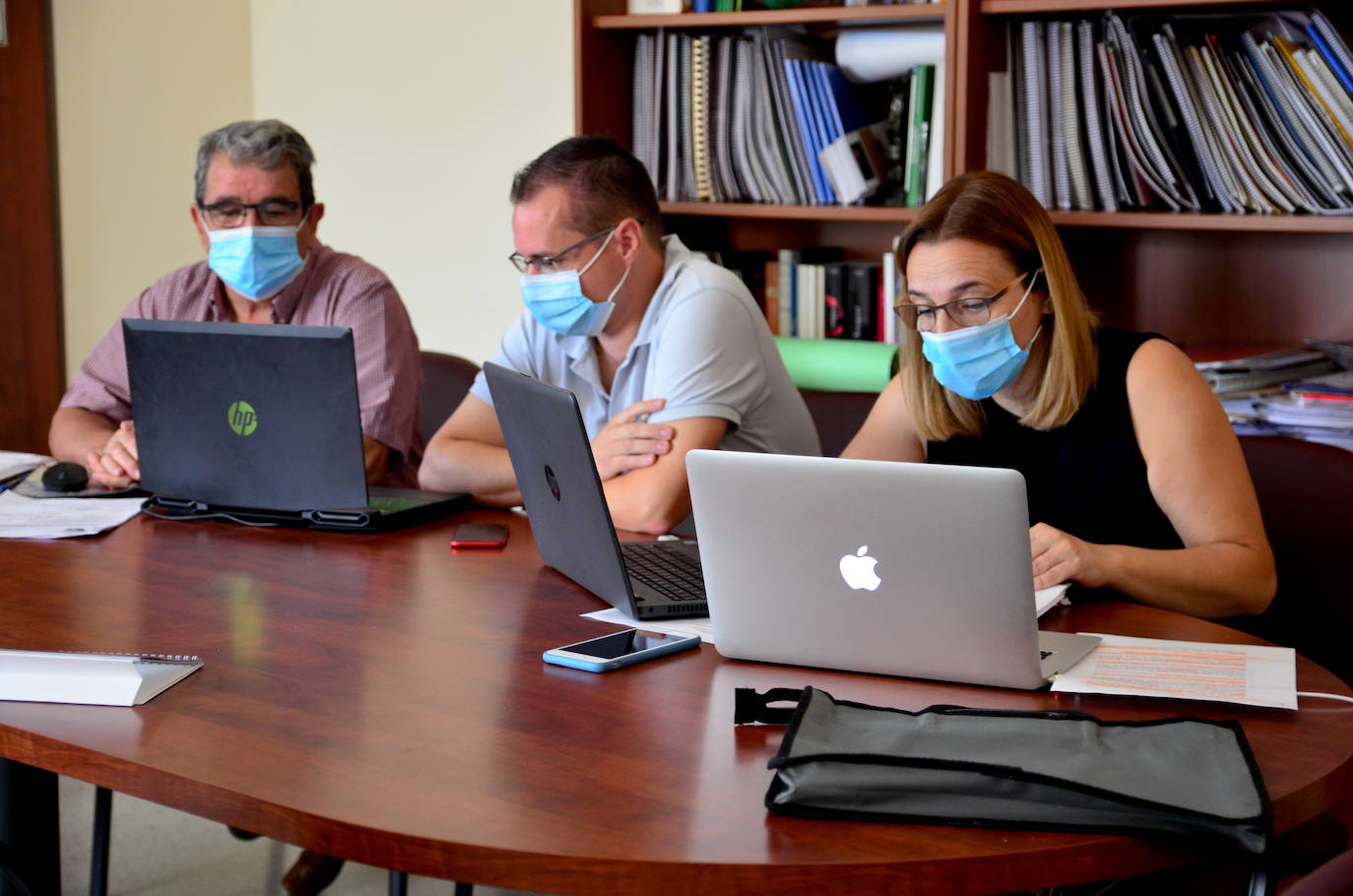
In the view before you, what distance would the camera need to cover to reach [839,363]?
2.72 m

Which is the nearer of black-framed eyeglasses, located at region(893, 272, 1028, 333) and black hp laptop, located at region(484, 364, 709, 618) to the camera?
black hp laptop, located at region(484, 364, 709, 618)

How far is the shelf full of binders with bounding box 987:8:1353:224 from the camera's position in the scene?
231cm

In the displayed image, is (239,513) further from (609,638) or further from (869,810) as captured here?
(869,810)

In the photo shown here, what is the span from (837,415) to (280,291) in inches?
39.0

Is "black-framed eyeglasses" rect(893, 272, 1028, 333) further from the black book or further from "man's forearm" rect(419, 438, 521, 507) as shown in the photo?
the black book

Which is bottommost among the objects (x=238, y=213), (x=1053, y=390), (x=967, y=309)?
(x=1053, y=390)

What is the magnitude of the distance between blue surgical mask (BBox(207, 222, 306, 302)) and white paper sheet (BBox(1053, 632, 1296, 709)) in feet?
5.13

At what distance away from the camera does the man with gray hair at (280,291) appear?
2.35 meters

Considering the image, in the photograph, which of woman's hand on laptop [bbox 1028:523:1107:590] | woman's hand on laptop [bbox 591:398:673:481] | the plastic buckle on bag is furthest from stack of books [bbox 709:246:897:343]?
the plastic buckle on bag

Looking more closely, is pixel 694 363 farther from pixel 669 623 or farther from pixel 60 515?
pixel 60 515

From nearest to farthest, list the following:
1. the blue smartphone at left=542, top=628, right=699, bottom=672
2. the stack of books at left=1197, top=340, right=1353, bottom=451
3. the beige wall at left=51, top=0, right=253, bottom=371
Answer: the blue smartphone at left=542, top=628, right=699, bottom=672, the stack of books at left=1197, top=340, right=1353, bottom=451, the beige wall at left=51, top=0, right=253, bottom=371

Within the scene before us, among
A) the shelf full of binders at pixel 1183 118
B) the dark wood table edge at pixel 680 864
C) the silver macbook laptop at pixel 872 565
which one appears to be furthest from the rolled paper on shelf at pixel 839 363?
the dark wood table edge at pixel 680 864

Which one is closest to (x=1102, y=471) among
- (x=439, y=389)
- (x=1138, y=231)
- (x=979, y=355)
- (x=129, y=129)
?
(x=979, y=355)

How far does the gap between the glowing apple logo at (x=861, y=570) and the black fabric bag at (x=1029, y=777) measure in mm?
176
